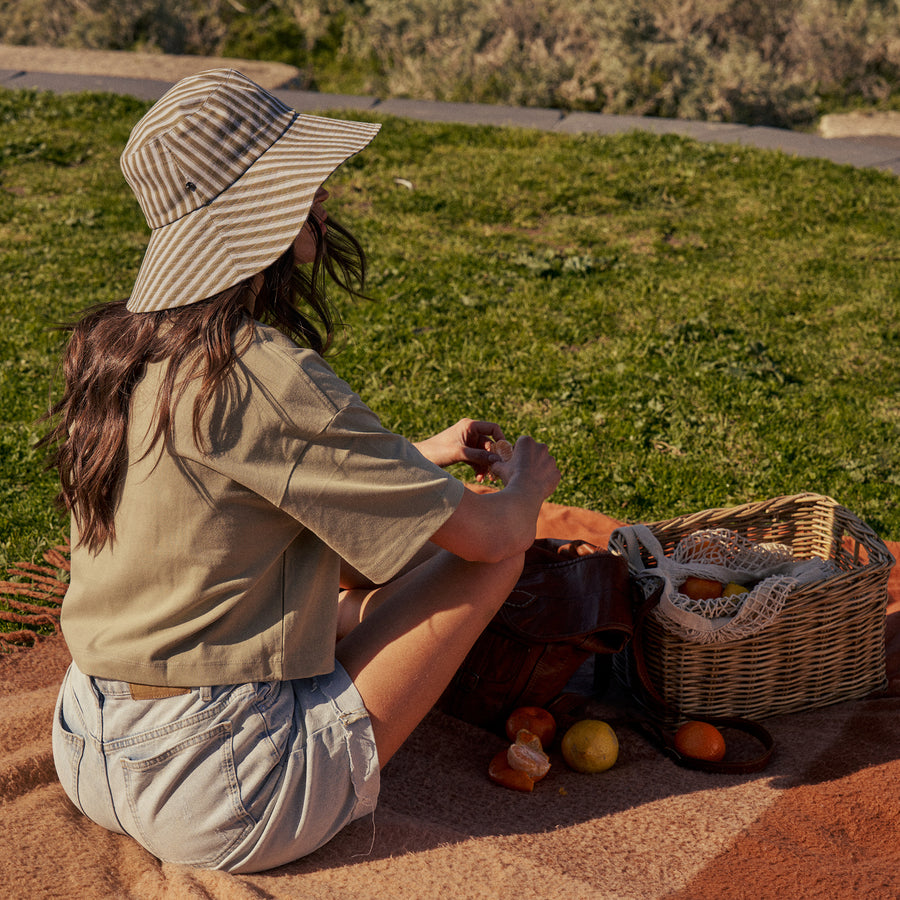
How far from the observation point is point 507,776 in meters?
A: 2.58

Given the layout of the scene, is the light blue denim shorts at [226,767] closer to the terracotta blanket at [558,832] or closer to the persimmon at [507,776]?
the terracotta blanket at [558,832]

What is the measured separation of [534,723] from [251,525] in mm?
1116

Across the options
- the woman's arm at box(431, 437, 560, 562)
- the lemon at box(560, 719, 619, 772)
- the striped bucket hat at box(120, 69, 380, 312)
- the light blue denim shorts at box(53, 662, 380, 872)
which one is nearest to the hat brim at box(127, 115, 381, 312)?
the striped bucket hat at box(120, 69, 380, 312)

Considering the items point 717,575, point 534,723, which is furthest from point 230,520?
point 717,575

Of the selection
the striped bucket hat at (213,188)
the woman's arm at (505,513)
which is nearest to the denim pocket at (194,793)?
the woman's arm at (505,513)

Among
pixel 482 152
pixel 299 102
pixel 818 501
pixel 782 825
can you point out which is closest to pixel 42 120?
pixel 299 102

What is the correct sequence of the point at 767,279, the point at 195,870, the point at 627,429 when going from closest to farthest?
the point at 195,870, the point at 627,429, the point at 767,279

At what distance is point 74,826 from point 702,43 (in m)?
9.76

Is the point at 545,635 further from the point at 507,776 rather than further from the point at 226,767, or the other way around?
the point at 226,767

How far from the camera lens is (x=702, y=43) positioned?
10.1 m

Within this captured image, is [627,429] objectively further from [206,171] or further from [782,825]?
[206,171]

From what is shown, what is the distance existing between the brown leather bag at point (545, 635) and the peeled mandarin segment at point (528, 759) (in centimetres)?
16

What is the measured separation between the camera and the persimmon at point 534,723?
8.91 ft

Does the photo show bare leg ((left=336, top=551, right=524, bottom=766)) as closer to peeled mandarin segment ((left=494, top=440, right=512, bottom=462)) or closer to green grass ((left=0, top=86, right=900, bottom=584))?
peeled mandarin segment ((left=494, top=440, right=512, bottom=462))
